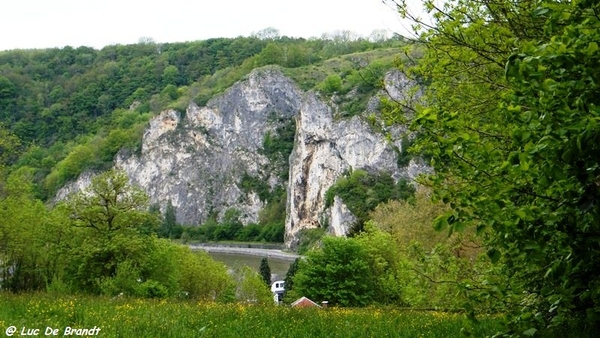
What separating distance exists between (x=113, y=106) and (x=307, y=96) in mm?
95263

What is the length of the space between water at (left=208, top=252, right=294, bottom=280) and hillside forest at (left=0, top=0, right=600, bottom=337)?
402 inches

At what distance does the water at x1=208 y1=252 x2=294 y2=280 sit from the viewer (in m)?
77.7

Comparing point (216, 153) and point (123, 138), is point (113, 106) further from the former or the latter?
point (216, 153)

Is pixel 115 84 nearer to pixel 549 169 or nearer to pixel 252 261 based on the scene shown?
pixel 252 261

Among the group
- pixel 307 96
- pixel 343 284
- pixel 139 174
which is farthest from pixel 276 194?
pixel 343 284

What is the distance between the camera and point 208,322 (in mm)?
6523

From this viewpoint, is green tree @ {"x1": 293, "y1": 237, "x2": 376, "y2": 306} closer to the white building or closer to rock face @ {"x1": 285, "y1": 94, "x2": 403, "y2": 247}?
the white building

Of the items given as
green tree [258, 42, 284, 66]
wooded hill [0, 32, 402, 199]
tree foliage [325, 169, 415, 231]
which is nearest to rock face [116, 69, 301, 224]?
wooded hill [0, 32, 402, 199]

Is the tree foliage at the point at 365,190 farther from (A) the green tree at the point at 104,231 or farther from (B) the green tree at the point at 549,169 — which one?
(B) the green tree at the point at 549,169

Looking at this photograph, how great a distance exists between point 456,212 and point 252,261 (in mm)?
86709

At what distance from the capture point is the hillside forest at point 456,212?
2584 mm

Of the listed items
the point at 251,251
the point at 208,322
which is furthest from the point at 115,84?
the point at 208,322

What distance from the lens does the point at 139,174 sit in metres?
139

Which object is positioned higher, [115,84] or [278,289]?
[115,84]
